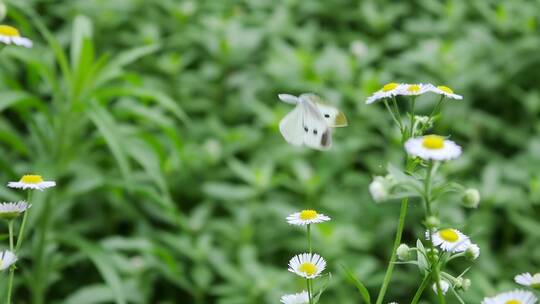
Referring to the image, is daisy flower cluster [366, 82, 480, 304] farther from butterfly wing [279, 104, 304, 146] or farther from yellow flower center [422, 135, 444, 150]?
butterfly wing [279, 104, 304, 146]

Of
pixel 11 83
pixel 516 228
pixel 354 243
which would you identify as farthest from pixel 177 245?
pixel 516 228

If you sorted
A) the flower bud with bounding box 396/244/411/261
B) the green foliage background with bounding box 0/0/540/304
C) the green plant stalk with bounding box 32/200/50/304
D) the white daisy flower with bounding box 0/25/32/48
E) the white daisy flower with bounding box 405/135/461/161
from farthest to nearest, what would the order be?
the green foliage background with bounding box 0/0/540/304
the green plant stalk with bounding box 32/200/50/304
the white daisy flower with bounding box 0/25/32/48
the flower bud with bounding box 396/244/411/261
the white daisy flower with bounding box 405/135/461/161

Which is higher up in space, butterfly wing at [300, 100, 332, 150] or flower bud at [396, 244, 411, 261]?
butterfly wing at [300, 100, 332, 150]

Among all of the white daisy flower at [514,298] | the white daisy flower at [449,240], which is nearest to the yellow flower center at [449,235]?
the white daisy flower at [449,240]

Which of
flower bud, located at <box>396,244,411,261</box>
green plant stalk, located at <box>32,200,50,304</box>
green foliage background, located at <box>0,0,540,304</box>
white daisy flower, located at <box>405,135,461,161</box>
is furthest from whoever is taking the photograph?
green foliage background, located at <box>0,0,540,304</box>

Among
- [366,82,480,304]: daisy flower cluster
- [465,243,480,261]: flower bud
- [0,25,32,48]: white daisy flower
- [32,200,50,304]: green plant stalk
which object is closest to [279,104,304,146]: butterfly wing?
[366,82,480,304]: daisy flower cluster

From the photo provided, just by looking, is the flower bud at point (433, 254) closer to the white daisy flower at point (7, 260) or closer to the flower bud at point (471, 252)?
the flower bud at point (471, 252)
